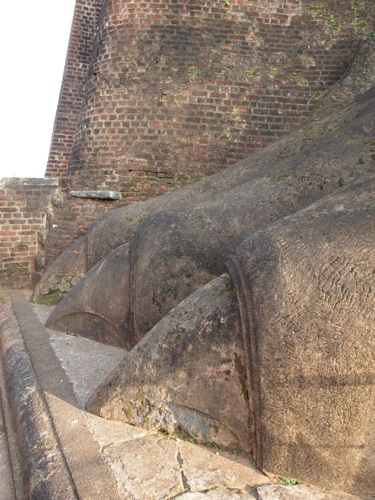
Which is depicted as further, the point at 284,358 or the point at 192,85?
the point at 192,85

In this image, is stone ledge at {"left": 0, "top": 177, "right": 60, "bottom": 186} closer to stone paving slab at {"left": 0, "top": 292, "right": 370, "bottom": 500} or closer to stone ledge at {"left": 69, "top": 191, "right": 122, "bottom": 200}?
stone ledge at {"left": 69, "top": 191, "right": 122, "bottom": 200}

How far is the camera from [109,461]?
248cm

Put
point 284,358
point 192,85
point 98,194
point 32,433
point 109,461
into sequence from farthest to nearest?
1. point 192,85
2. point 98,194
3. point 32,433
4. point 109,461
5. point 284,358

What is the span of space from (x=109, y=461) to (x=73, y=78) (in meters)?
10.3

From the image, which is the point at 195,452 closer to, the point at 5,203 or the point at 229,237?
the point at 229,237

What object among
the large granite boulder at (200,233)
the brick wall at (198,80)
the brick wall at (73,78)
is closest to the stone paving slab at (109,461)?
the large granite boulder at (200,233)

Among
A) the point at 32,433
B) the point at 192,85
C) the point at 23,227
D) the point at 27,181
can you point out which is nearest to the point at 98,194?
the point at 27,181

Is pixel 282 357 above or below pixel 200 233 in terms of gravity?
below

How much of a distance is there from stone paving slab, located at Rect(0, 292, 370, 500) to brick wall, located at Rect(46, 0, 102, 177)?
8.61 m

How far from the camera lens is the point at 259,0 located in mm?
8539

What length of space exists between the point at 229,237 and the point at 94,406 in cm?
157

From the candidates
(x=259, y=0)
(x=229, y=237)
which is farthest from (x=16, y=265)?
(x=259, y=0)

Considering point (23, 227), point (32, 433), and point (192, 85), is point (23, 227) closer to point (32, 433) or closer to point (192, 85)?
point (192, 85)

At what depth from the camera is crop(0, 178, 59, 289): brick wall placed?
7922mm
